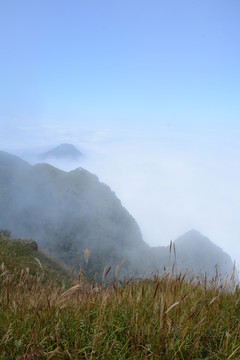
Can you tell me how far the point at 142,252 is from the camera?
158m

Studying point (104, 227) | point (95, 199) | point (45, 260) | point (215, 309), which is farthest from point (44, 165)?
point (215, 309)

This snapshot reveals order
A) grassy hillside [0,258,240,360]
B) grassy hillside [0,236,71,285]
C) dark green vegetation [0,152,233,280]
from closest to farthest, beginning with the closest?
grassy hillside [0,258,240,360] → grassy hillside [0,236,71,285] → dark green vegetation [0,152,233,280]

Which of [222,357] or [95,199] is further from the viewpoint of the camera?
[95,199]

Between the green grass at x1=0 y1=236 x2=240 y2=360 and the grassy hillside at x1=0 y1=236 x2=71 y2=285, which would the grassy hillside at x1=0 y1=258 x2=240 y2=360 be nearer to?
the green grass at x1=0 y1=236 x2=240 y2=360

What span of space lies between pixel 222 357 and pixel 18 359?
5.67 feet

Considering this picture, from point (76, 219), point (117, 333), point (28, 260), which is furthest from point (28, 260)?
point (76, 219)

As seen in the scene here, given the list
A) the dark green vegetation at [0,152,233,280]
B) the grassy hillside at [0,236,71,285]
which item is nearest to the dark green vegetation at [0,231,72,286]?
the grassy hillside at [0,236,71,285]

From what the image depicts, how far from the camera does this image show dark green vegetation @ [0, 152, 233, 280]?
140m

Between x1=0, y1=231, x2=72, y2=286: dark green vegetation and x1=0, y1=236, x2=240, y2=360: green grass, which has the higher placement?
x1=0, y1=236, x2=240, y2=360: green grass

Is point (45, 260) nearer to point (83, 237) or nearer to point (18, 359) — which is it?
point (18, 359)

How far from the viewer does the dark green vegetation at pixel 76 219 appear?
139750 mm

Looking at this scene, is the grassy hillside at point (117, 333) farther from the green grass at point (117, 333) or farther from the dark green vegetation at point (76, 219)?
the dark green vegetation at point (76, 219)

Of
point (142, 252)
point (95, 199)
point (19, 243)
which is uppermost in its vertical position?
point (95, 199)

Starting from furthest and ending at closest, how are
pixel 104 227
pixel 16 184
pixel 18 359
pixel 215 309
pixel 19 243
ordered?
pixel 16 184 → pixel 104 227 → pixel 19 243 → pixel 215 309 → pixel 18 359
